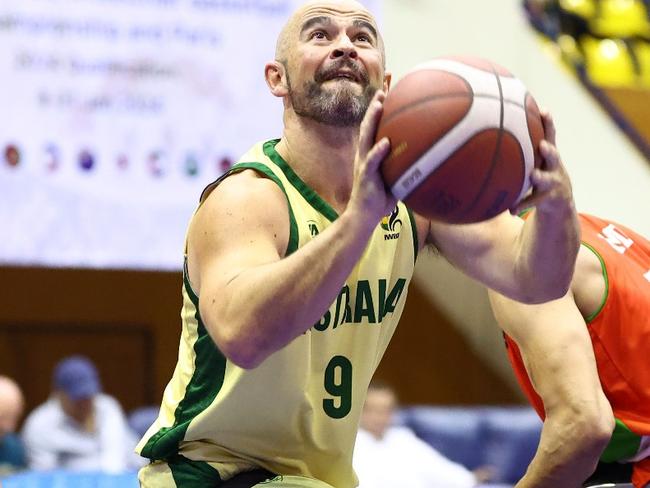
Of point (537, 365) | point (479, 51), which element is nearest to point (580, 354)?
point (537, 365)

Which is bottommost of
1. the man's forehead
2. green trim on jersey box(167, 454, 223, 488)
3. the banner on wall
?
green trim on jersey box(167, 454, 223, 488)

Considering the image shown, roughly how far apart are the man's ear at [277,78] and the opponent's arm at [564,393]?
39.0 inches

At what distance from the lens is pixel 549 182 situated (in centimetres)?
274

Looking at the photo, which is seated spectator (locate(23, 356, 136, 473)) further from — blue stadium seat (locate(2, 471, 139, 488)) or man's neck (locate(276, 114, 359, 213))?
man's neck (locate(276, 114, 359, 213))

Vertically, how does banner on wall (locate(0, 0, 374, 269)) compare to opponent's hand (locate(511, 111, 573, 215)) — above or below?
above

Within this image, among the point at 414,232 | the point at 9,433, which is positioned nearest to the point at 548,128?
the point at 414,232

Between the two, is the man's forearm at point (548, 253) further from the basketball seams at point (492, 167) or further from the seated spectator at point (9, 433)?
the seated spectator at point (9, 433)

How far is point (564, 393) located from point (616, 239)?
2.24ft

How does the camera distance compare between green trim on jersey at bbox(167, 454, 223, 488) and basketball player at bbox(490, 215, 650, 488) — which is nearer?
green trim on jersey at bbox(167, 454, 223, 488)

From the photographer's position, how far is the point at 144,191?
8.62 m

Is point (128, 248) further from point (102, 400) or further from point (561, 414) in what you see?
point (561, 414)

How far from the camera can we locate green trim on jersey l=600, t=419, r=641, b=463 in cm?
370

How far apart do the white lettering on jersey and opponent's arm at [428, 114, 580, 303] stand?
610 millimetres

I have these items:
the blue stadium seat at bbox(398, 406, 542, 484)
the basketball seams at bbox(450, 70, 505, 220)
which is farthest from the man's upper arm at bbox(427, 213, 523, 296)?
the blue stadium seat at bbox(398, 406, 542, 484)
